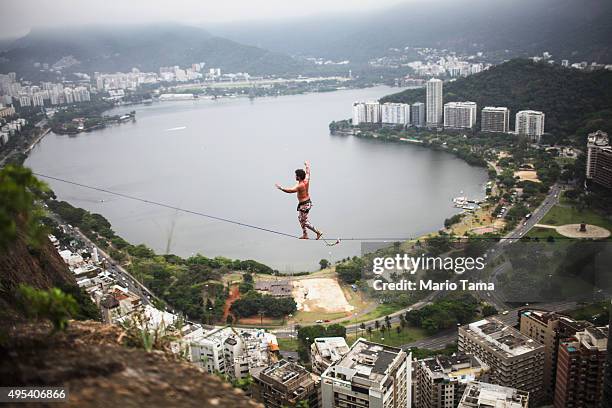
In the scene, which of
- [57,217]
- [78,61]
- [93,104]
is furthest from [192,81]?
[57,217]

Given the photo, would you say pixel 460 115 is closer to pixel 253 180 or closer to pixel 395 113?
pixel 395 113

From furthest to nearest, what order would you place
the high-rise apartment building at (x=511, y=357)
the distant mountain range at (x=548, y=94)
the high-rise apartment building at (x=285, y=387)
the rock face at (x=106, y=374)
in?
1. the distant mountain range at (x=548, y=94)
2. the high-rise apartment building at (x=511, y=357)
3. the high-rise apartment building at (x=285, y=387)
4. the rock face at (x=106, y=374)

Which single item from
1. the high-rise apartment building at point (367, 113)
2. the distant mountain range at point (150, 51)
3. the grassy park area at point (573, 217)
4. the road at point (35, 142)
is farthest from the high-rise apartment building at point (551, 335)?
the distant mountain range at point (150, 51)

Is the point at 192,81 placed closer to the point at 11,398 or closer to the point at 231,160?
the point at 231,160

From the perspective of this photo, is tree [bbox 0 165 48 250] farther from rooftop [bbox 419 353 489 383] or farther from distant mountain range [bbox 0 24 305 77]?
distant mountain range [bbox 0 24 305 77]

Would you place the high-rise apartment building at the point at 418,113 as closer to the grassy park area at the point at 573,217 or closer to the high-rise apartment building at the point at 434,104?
the high-rise apartment building at the point at 434,104
